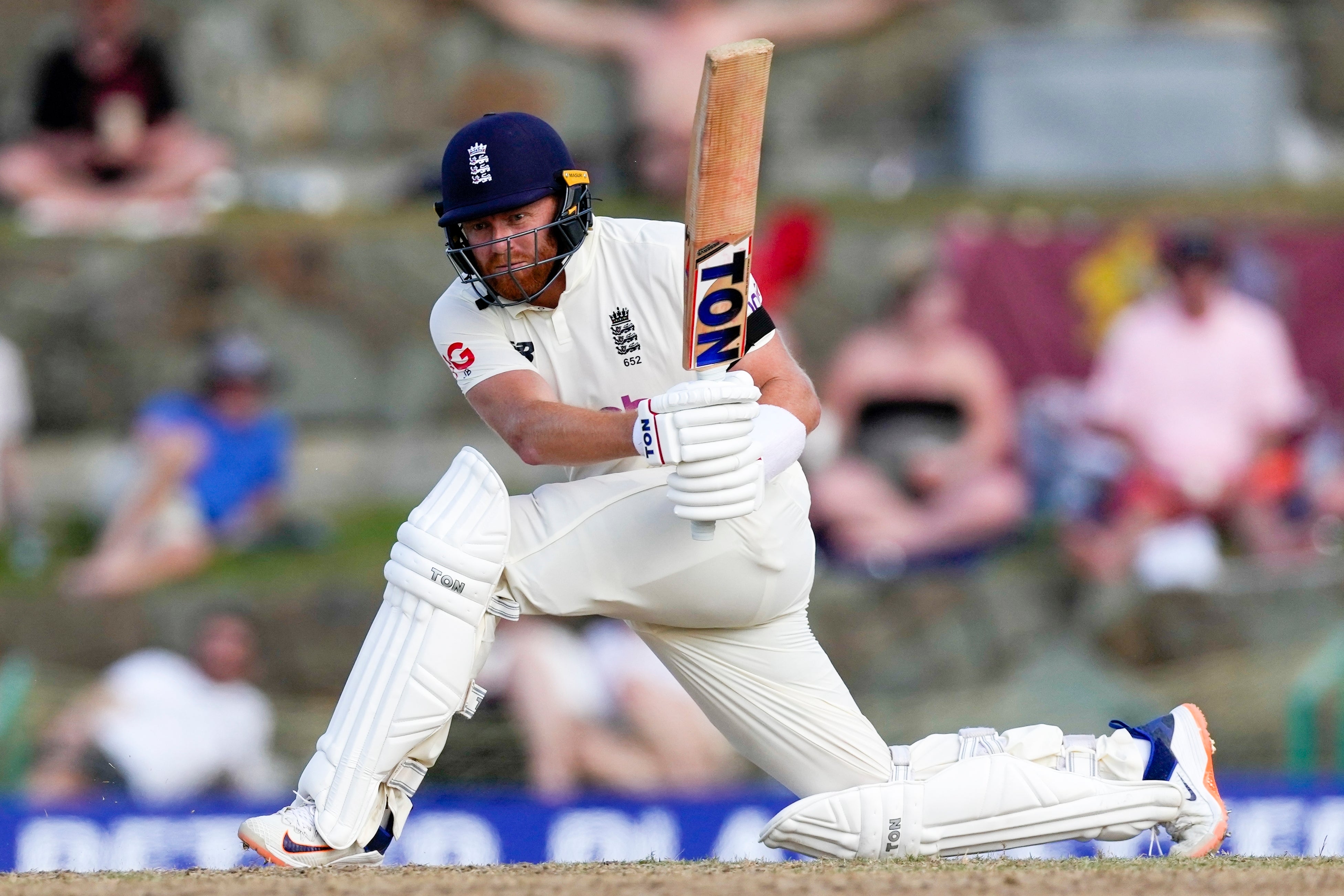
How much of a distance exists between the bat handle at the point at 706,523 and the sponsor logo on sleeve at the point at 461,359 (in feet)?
1.68

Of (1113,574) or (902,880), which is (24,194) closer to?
(1113,574)

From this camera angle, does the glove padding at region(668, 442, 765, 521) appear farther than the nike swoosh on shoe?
No

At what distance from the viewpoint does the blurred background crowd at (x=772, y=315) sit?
6.44m

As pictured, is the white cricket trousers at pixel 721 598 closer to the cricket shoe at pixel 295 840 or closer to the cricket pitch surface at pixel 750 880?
the cricket pitch surface at pixel 750 880

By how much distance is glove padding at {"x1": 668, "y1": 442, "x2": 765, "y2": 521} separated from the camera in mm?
3182

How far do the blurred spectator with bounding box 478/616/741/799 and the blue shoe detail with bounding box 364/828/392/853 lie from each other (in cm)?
266

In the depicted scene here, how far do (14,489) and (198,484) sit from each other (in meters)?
0.98

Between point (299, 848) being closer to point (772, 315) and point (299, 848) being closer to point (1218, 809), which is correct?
point (1218, 809)

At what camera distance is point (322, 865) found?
3441mm

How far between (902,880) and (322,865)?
1.13 meters

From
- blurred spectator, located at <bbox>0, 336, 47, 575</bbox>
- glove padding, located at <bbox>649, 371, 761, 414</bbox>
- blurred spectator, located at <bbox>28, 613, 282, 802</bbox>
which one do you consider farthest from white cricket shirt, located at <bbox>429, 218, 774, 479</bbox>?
blurred spectator, located at <bbox>0, 336, 47, 575</bbox>

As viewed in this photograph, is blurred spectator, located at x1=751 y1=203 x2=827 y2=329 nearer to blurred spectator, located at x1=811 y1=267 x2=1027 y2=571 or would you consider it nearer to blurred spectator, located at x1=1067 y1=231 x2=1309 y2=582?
blurred spectator, located at x1=811 y1=267 x2=1027 y2=571

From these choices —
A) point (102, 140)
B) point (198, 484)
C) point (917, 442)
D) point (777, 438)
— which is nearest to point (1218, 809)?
point (777, 438)

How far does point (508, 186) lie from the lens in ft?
11.5
